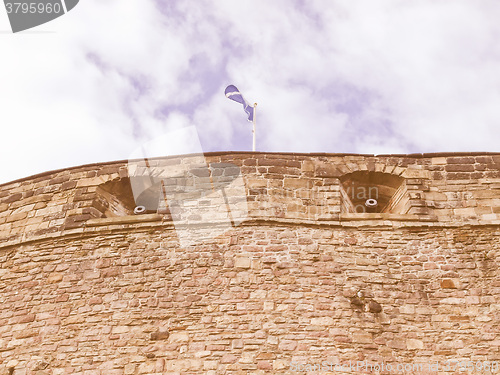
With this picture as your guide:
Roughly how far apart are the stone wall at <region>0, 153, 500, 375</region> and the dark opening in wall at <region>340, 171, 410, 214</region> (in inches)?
5.2

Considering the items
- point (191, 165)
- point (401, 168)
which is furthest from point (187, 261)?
point (401, 168)

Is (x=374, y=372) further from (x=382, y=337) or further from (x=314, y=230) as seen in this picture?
(x=314, y=230)

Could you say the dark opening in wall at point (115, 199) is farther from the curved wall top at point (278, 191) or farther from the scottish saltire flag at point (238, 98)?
the scottish saltire flag at point (238, 98)

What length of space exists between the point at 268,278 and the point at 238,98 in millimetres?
4144

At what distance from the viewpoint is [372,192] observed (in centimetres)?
811

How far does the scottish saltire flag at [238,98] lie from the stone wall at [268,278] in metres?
2.11

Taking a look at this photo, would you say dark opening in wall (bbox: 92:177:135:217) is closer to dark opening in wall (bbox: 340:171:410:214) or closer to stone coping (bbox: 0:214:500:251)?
stone coping (bbox: 0:214:500:251)

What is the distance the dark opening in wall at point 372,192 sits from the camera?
7832 mm

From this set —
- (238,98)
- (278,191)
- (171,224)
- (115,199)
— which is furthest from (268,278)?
(238,98)

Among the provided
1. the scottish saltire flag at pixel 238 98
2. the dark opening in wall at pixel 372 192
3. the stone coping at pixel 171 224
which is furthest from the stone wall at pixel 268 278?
the scottish saltire flag at pixel 238 98

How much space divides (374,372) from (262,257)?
1.86m

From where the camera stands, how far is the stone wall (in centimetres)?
643

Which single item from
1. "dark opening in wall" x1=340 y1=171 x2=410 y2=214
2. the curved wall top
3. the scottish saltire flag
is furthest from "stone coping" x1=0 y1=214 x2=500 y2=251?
the scottish saltire flag

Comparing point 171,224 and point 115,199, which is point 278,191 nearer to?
point 171,224
